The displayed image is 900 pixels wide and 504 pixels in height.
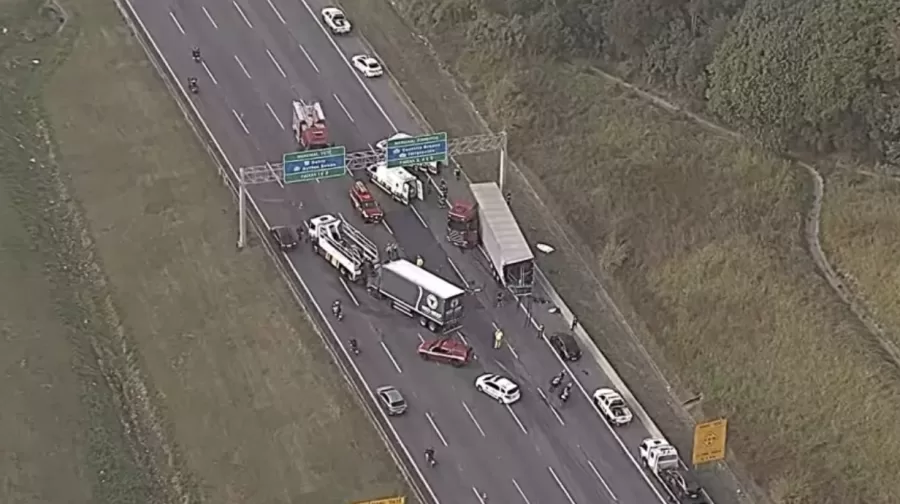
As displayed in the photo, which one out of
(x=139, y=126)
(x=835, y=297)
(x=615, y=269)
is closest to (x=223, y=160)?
(x=139, y=126)

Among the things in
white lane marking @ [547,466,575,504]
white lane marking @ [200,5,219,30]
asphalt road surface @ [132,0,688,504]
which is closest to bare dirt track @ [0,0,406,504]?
asphalt road surface @ [132,0,688,504]

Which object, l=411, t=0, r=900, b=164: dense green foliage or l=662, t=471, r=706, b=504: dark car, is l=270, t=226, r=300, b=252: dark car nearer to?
l=411, t=0, r=900, b=164: dense green foliage

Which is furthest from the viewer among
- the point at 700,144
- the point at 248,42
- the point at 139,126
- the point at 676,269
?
the point at 248,42

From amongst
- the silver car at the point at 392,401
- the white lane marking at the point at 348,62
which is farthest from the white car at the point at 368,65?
the silver car at the point at 392,401

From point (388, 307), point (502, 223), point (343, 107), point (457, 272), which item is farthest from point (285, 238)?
point (343, 107)

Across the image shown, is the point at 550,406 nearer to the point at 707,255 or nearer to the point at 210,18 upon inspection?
the point at 707,255

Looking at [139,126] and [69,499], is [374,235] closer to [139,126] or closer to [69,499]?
[139,126]
